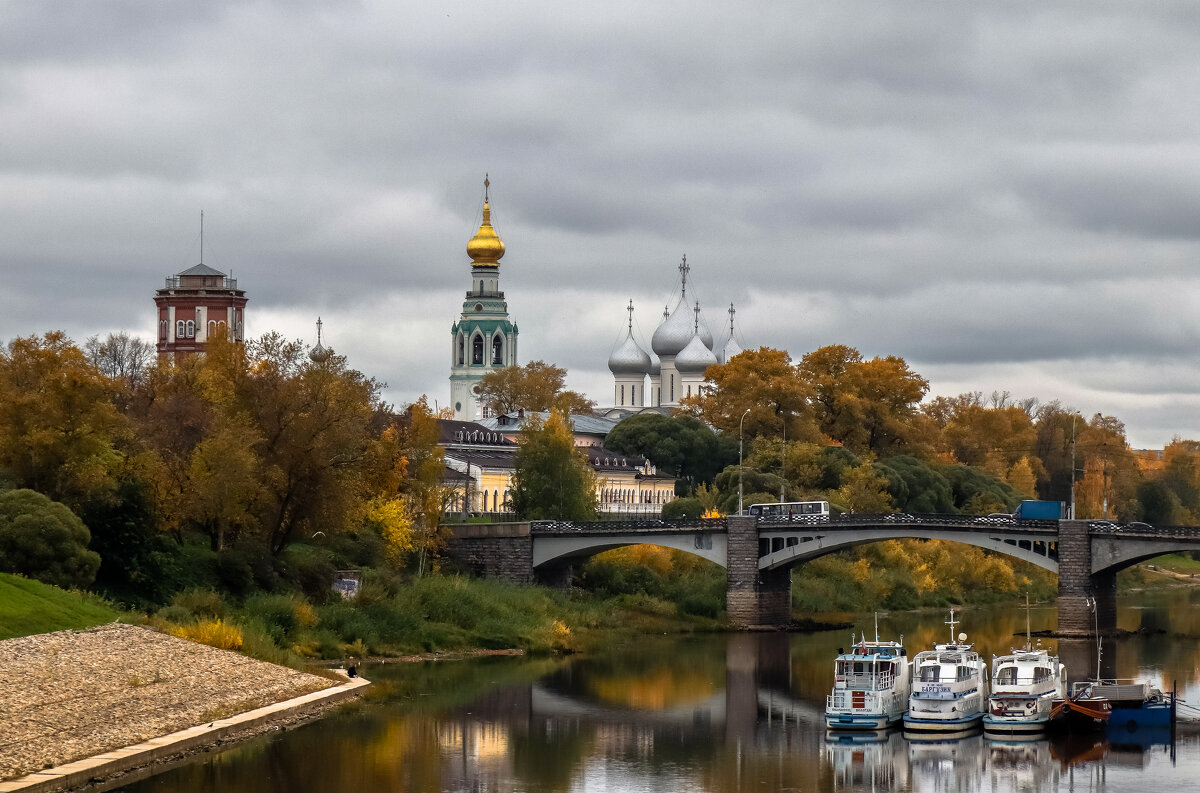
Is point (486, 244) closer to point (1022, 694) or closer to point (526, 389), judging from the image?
point (526, 389)

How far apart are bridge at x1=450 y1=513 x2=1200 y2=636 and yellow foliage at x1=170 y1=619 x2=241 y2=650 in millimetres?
30890

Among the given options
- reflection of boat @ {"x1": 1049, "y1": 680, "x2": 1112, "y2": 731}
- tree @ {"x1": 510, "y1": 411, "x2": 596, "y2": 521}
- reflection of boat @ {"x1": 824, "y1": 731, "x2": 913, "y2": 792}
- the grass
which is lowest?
reflection of boat @ {"x1": 824, "y1": 731, "x2": 913, "y2": 792}

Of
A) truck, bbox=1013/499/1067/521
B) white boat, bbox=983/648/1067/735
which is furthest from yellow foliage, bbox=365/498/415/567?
white boat, bbox=983/648/1067/735

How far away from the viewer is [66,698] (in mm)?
44031

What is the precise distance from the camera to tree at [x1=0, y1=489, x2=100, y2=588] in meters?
56.1

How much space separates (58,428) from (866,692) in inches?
1136

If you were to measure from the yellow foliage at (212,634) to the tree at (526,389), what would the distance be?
10153cm

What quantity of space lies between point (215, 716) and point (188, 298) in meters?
93.6

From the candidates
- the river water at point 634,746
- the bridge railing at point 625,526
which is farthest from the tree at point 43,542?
the bridge railing at point 625,526

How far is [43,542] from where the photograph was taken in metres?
56.5

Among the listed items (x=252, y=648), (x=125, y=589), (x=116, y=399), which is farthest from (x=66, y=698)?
(x=116, y=399)

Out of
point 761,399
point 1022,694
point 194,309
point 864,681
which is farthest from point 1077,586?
point 194,309

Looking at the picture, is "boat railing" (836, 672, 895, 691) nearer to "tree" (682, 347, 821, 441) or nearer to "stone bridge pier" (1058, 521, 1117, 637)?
"stone bridge pier" (1058, 521, 1117, 637)

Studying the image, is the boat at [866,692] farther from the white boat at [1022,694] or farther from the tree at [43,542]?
the tree at [43,542]
